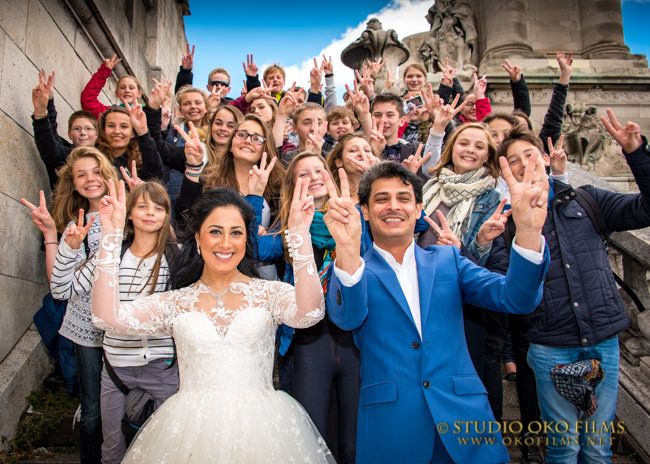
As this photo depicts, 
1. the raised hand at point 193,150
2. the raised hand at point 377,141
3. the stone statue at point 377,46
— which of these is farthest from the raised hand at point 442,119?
the stone statue at point 377,46

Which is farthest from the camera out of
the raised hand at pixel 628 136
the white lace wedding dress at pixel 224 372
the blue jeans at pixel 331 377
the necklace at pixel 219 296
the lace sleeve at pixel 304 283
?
the raised hand at pixel 628 136

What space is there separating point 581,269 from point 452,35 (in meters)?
10.8

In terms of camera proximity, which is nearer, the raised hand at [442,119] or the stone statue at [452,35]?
the raised hand at [442,119]

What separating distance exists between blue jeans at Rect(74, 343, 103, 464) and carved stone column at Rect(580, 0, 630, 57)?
13.5m

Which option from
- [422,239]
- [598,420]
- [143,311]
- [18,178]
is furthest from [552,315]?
[18,178]

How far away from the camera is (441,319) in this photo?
2453mm

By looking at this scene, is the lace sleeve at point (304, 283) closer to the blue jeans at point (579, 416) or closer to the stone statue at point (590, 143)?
the blue jeans at point (579, 416)

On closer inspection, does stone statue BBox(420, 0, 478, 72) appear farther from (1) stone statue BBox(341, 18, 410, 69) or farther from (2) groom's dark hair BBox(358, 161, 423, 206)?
(2) groom's dark hair BBox(358, 161, 423, 206)

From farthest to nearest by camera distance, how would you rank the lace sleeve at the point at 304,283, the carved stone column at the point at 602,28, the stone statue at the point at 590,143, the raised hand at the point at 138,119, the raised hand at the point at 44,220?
the carved stone column at the point at 602,28 → the stone statue at the point at 590,143 → the raised hand at the point at 138,119 → the raised hand at the point at 44,220 → the lace sleeve at the point at 304,283

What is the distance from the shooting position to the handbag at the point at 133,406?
2896mm

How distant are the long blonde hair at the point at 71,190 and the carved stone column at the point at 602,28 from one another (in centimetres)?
1267

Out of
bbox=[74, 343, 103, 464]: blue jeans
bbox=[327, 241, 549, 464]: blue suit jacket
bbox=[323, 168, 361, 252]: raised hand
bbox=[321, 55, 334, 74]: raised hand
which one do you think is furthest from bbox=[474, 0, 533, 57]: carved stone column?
bbox=[74, 343, 103, 464]: blue jeans

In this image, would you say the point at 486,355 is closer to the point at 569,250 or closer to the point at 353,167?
the point at 569,250

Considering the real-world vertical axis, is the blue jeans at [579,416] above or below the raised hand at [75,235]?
below
